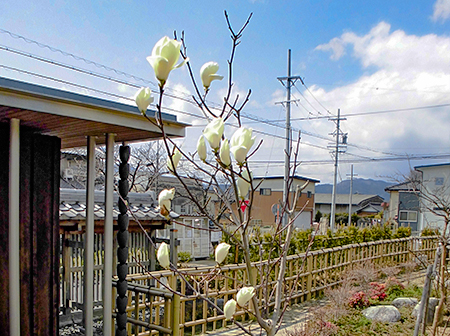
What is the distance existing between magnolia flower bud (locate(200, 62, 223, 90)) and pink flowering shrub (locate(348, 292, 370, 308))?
529cm

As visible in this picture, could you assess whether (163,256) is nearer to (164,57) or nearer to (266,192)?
(164,57)

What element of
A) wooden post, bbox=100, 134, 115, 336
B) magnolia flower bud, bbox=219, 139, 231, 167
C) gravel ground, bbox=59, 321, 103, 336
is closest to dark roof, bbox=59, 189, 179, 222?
gravel ground, bbox=59, 321, 103, 336

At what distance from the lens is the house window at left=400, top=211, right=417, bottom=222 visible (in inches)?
996

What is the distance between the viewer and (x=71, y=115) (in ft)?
6.84

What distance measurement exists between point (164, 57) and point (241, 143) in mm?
309

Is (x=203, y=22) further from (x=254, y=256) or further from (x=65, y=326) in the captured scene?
(x=254, y=256)

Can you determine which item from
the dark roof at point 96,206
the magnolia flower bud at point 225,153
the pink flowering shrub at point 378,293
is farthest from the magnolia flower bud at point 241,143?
the pink flowering shrub at point 378,293

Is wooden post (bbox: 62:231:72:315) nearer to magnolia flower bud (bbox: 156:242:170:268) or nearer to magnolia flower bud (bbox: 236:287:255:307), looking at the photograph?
magnolia flower bud (bbox: 156:242:170:268)

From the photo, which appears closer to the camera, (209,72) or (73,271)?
(209,72)

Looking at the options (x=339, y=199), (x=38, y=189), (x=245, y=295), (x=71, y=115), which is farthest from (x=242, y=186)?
(x=339, y=199)

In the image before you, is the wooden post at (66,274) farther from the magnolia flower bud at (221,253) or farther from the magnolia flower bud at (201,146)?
the magnolia flower bud at (201,146)

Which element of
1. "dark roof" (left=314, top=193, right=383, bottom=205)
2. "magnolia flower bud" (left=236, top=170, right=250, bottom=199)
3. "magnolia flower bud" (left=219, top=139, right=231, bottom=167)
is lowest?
"dark roof" (left=314, top=193, right=383, bottom=205)

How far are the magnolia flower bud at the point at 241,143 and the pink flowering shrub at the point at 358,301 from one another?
207 inches

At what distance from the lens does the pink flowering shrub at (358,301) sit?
17.9ft
